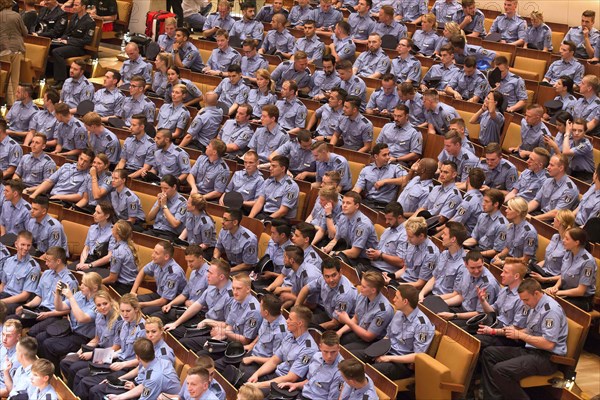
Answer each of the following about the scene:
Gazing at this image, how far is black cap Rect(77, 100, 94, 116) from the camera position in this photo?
27.9 ft

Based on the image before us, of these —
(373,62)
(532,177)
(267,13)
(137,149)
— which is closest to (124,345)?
(137,149)

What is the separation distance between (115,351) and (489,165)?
2901 mm

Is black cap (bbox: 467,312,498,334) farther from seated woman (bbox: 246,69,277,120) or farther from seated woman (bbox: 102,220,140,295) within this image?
seated woman (bbox: 246,69,277,120)

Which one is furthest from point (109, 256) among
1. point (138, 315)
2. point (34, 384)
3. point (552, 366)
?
point (552, 366)

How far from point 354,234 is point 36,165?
9.26 ft

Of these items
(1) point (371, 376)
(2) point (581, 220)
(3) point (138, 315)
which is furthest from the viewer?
(2) point (581, 220)

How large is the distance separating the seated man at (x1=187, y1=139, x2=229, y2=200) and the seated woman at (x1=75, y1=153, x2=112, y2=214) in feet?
2.03

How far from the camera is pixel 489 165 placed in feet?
23.0

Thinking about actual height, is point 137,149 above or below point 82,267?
above

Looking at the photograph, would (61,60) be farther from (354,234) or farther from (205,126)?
(354,234)

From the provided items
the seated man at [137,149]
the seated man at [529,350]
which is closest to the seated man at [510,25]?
the seated man at [137,149]

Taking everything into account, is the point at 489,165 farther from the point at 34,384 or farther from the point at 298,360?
the point at 34,384

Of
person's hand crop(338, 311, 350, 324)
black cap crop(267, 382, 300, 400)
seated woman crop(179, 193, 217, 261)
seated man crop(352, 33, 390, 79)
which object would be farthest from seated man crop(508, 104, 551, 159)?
black cap crop(267, 382, 300, 400)

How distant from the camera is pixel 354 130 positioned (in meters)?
7.77
